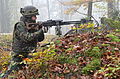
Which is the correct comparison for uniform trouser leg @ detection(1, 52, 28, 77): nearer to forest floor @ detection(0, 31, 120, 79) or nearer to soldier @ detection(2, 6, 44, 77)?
soldier @ detection(2, 6, 44, 77)

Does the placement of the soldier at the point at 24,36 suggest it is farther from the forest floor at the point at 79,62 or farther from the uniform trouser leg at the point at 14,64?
the forest floor at the point at 79,62

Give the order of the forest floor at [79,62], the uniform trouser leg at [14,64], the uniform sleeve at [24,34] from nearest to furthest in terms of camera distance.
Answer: the forest floor at [79,62] < the uniform sleeve at [24,34] < the uniform trouser leg at [14,64]

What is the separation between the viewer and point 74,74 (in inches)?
177

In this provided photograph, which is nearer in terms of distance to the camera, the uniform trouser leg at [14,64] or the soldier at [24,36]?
the soldier at [24,36]

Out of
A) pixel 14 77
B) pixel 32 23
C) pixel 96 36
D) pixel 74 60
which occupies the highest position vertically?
pixel 32 23

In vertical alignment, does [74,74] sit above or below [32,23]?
below

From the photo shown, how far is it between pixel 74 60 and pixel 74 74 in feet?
1.74

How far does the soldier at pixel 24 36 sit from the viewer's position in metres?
5.21

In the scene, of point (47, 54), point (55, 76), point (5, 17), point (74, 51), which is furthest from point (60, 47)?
point (5, 17)

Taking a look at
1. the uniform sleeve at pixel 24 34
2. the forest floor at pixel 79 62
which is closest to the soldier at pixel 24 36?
the uniform sleeve at pixel 24 34

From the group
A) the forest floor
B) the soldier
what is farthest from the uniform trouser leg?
the forest floor

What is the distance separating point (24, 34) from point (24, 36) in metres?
0.05

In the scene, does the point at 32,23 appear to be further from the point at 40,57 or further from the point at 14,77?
the point at 14,77

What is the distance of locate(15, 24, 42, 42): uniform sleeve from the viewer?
517 cm
